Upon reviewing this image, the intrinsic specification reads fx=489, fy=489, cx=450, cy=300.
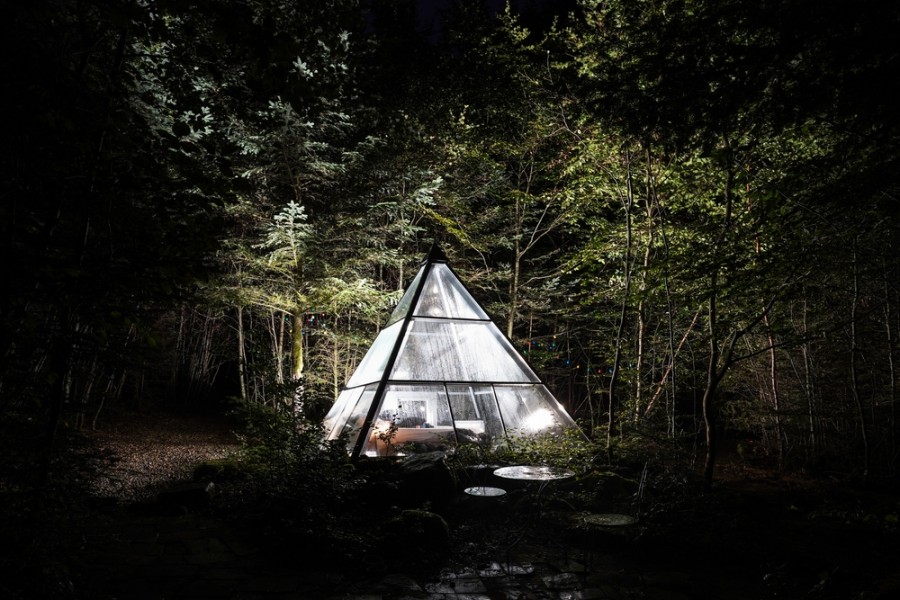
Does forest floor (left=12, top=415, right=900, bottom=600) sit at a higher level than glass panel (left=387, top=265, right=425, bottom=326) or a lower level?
lower

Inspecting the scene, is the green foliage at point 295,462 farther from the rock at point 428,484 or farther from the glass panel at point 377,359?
the glass panel at point 377,359

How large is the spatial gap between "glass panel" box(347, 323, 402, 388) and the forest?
1.29 metres

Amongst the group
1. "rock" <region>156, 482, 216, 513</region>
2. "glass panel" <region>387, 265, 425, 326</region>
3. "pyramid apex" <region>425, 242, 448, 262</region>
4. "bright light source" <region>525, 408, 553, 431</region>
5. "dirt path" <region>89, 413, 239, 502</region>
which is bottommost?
"dirt path" <region>89, 413, 239, 502</region>

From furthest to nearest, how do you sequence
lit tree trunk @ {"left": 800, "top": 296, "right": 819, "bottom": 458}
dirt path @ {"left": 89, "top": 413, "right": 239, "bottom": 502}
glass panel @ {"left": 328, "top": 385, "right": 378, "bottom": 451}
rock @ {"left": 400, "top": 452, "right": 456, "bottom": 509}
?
1. lit tree trunk @ {"left": 800, "top": 296, "right": 819, "bottom": 458}
2. glass panel @ {"left": 328, "top": 385, "right": 378, "bottom": 451}
3. dirt path @ {"left": 89, "top": 413, "right": 239, "bottom": 502}
4. rock @ {"left": 400, "top": 452, "right": 456, "bottom": 509}

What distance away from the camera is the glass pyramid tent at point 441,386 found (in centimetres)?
798

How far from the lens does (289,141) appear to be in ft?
33.7

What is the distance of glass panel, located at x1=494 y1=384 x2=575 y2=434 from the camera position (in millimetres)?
8438

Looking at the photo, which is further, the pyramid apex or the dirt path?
the pyramid apex

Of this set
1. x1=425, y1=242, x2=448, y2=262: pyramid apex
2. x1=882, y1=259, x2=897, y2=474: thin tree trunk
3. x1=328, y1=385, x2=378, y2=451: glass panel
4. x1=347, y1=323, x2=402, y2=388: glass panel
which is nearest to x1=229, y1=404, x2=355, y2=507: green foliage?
x1=328, y1=385, x2=378, y2=451: glass panel

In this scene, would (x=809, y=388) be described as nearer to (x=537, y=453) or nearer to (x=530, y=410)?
(x=530, y=410)

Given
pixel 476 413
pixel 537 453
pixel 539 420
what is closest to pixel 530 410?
pixel 539 420

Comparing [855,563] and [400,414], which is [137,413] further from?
[855,563]

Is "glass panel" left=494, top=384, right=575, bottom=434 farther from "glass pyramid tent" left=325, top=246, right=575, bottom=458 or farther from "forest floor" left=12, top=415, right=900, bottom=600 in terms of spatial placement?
"forest floor" left=12, top=415, right=900, bottom=600

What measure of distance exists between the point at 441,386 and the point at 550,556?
12.1 feet
